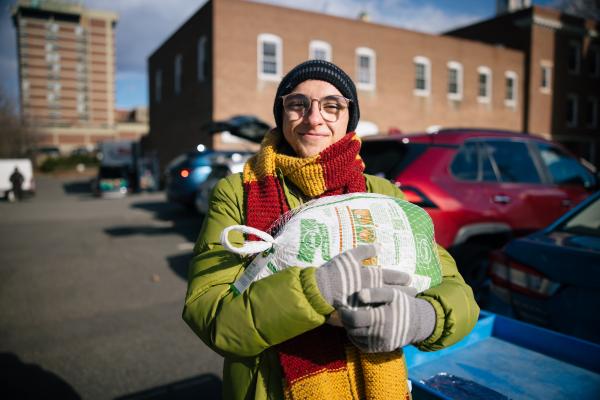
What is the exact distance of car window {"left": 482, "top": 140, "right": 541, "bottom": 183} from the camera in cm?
457

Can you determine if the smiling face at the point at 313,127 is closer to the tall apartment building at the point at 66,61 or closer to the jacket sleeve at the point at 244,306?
the jacket sleeve at the point at 244,306

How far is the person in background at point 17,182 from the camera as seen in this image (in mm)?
18359

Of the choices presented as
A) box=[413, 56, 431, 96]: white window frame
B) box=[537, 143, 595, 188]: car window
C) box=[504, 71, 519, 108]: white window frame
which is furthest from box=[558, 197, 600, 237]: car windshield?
box=[504, 71, 519, 108]: white window frame

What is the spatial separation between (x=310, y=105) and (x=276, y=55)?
21.0 metres

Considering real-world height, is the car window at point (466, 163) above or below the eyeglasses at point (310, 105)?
below

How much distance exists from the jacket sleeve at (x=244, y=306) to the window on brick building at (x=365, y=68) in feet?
77.1

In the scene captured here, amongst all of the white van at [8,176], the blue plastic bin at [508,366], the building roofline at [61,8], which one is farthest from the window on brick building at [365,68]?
the building roofline at [61,8]

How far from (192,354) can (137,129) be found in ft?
264

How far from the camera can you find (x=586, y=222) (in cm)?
316

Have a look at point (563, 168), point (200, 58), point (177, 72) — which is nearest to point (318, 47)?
point (200, 58)

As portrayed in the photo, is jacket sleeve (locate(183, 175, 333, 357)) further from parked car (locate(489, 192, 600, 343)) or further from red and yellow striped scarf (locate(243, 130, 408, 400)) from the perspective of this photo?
parked car (locate(489, 192, 600, 343))

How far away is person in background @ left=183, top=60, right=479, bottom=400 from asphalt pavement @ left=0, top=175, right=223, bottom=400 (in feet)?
7.35

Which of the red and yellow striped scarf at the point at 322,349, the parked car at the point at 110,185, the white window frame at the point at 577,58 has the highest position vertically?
the white window frame at the point at 577,58

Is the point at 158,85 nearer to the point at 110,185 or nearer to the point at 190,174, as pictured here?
the point at 110,185
